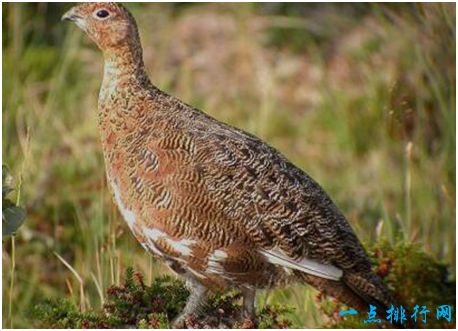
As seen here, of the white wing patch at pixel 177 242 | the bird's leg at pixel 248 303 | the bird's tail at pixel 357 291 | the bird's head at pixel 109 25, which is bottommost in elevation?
the bird's leg at pixel 248 303

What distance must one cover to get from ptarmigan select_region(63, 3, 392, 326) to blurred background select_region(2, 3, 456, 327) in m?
0.51

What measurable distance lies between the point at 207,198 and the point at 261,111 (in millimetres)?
4574

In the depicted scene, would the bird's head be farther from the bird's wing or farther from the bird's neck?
the bird's wing

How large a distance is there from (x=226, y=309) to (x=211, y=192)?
2.00 feet

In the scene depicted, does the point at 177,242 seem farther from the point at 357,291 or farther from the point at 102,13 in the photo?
the point at 102,13

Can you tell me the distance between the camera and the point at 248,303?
17.6ft

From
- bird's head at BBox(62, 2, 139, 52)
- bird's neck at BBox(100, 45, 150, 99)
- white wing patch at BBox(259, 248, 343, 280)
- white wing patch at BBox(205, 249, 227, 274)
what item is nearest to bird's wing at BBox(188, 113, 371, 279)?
white wing patch at BBox(259, 248, 343, 280)

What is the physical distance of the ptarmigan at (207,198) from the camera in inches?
204

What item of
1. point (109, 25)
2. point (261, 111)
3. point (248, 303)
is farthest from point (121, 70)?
point (261, 111)

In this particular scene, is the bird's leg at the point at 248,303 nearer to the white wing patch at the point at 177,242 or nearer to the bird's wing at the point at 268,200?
the bird's wing at the point at 268,200

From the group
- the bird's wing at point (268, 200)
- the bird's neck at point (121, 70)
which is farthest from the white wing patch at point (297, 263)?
the bird's neck at point (121, 70)

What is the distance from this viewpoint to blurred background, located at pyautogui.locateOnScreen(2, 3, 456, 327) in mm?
7203

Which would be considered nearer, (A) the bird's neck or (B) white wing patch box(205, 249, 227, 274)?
(B) white wing patch box(205, 249, 227, 274)

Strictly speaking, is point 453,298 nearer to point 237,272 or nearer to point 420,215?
point 237,272
